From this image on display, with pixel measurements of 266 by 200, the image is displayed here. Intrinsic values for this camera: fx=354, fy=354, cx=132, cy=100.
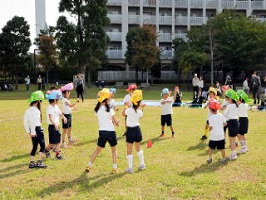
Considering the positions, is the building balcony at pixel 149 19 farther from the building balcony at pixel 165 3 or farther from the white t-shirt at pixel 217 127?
the white t-shirt at pixel 217 127

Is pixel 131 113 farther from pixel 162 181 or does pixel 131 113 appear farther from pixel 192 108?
pixel 192 108

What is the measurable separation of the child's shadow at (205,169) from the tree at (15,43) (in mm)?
30723

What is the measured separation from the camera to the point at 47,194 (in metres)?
5.79

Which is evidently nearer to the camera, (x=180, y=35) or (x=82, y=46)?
(x=82, y=46)

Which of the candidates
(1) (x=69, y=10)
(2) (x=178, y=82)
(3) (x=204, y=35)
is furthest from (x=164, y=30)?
(1) (x=69, y=10)

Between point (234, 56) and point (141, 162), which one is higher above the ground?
point (234, 56)

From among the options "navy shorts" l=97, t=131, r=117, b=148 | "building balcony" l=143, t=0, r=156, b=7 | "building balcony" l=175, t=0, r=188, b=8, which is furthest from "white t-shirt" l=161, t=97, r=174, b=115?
"building balcony" l=175, t=0, r=188, b=8

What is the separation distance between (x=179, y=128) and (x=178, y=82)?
100 ft

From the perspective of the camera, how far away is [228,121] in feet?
26.8

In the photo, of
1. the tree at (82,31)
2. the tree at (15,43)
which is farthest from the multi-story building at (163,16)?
the tree at (82,31)

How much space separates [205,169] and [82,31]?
81.7ft

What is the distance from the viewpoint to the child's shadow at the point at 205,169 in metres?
6.85

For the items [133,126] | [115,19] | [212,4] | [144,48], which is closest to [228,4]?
[212,4]

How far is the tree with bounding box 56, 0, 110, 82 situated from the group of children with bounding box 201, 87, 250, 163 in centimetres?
2199
